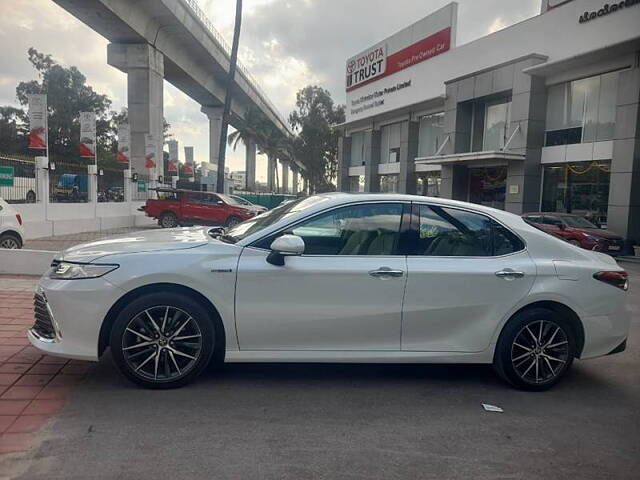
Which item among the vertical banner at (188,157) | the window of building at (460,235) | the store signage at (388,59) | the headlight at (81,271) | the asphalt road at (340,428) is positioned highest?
the store signage at (388,59)

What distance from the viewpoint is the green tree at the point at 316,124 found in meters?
54.8

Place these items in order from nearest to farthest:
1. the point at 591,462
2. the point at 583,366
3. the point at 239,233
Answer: the point at 591,462, the point at 239,233, the point at 583,366

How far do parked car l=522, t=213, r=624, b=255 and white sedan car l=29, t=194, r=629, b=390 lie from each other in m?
11.9

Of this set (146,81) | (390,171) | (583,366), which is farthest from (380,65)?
(583,366)

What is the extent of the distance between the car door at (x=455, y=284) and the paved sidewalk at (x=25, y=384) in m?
2.75

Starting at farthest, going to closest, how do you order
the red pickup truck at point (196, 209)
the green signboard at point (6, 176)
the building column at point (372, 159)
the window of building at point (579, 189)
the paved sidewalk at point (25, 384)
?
the building column at point (372, 159), the red pickup truck at point (196, 209), the window of building at point (579, 189), the green signboard at point (6, 176), the paved sidewalk at point (25, 384)

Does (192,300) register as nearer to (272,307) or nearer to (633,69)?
(272,307)

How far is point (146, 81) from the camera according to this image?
3102 cm

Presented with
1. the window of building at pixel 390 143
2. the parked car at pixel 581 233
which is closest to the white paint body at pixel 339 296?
the parked car at pixel 581 233

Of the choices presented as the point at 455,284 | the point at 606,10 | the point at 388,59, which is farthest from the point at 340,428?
the point at 388,59

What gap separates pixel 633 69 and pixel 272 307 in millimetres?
19323

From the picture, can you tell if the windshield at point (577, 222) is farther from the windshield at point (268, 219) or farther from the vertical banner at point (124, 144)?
the vertical banner at point (124, 144)

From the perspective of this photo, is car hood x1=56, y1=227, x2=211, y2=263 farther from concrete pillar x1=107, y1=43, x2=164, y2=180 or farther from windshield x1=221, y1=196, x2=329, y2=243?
concrete pillar x1=107, y1=43, x2=164, y2=180

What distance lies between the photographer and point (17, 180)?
13.8m
